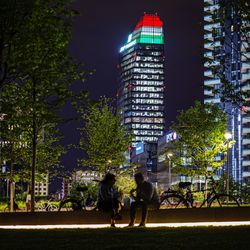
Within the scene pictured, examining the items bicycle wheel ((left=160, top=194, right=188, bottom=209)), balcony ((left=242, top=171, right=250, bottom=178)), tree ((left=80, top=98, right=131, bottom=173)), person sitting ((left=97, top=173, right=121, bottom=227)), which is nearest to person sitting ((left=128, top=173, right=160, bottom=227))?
person sitting ((left=97, top=173, right=121, bottom=227))

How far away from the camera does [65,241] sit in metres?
11.5

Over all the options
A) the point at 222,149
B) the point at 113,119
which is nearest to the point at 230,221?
the point at 113,119

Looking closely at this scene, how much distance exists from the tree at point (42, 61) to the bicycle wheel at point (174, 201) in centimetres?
556

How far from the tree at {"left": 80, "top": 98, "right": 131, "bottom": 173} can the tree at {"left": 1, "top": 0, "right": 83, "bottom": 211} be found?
20.8 m

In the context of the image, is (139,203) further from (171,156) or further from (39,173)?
(171,156)

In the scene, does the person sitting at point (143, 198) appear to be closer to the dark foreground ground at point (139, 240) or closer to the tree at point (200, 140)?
the dark foreground ground at point (139, 240)

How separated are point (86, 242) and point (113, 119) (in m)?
36.0

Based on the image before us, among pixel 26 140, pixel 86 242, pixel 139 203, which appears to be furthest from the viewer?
pixel 26 140

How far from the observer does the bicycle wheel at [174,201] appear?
2109cm

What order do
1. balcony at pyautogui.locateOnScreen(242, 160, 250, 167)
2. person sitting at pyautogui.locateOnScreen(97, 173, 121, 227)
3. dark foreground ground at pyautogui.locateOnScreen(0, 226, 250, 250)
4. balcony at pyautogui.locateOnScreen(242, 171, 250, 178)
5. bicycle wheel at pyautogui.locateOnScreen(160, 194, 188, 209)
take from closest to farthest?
dark foreground ground at pyautogui.locateOnScreen(0, 226, 250, 250), person sitting at pyautogui.locateOnScreen(97, 173, 121, 227), bicycle wheel at pyautogui.locateOnScreen(160, 194, 188, 209), balcony at pyautogui.locateOnScreen(242, 171, 250, 178), balcony at pyautogui.locateOnScreen(242, 160, 250, 167)

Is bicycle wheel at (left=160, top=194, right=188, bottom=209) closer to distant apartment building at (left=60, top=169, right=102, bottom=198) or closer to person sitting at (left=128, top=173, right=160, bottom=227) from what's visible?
person sitting at (left=128, top=173, right=160, bottom=227)

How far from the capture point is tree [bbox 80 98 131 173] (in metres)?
46.5

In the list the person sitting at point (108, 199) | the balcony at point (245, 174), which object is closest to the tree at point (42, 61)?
the person sitting at point (108, 199)

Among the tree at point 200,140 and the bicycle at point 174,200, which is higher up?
the tree at point 200,140
